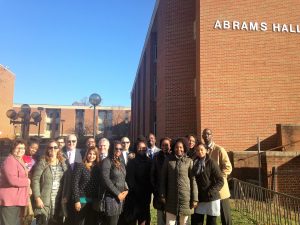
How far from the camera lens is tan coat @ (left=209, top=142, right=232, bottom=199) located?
618cm

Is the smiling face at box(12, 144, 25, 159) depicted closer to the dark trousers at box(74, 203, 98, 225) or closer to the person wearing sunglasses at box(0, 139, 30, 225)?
the person wearing sunglasses at box(0, 139, 30, 225)

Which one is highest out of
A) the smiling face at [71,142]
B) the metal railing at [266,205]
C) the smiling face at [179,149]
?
the smiling face at [71,142]

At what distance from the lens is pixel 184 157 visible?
559cm

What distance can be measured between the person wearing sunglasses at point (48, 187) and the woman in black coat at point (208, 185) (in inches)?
91.7

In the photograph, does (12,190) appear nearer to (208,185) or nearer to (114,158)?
(114,158)

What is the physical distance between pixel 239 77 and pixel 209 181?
335 inches

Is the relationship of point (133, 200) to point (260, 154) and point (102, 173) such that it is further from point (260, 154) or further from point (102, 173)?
point (260, 154)

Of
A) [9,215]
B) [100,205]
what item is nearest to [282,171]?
[100,205]

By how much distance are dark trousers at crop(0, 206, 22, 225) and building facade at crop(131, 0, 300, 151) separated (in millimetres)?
8784

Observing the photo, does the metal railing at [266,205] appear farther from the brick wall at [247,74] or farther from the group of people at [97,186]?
the brick wall at [247,74]

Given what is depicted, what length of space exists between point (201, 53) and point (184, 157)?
851 cm

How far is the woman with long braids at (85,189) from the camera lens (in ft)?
17.9

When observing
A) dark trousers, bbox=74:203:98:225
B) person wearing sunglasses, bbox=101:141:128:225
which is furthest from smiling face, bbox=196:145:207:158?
dark trousers, bbox=74:203:98:225

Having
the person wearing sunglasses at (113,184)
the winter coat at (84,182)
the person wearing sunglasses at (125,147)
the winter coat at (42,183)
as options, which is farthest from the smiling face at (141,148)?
the winter coat at (42,183)
